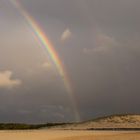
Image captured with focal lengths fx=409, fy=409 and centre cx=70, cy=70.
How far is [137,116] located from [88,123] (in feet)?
52.4

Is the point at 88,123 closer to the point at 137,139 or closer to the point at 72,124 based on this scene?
the point at 72,124

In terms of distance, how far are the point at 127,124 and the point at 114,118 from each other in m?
7.42

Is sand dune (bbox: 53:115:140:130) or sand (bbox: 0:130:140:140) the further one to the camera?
sand dune (bbox: 53:115:140:130)

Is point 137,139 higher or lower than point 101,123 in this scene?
lower

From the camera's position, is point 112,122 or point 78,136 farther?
point 112,122

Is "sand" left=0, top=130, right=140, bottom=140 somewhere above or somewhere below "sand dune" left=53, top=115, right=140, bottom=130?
below

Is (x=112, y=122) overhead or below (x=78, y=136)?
overhead

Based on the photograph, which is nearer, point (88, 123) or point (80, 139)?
point (80, 139)

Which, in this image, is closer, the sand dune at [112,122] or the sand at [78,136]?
the sand at [78,136]

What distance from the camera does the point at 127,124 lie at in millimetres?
122500

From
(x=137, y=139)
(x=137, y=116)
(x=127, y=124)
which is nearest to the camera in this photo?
(x=137, y=139)

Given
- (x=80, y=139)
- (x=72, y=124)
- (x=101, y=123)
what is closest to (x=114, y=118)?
(x=101, y=123)

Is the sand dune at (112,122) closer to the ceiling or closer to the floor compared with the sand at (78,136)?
closer to the ceiling

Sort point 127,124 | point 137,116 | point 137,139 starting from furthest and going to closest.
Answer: point 137,116 → point 127,124 → point 137,139
